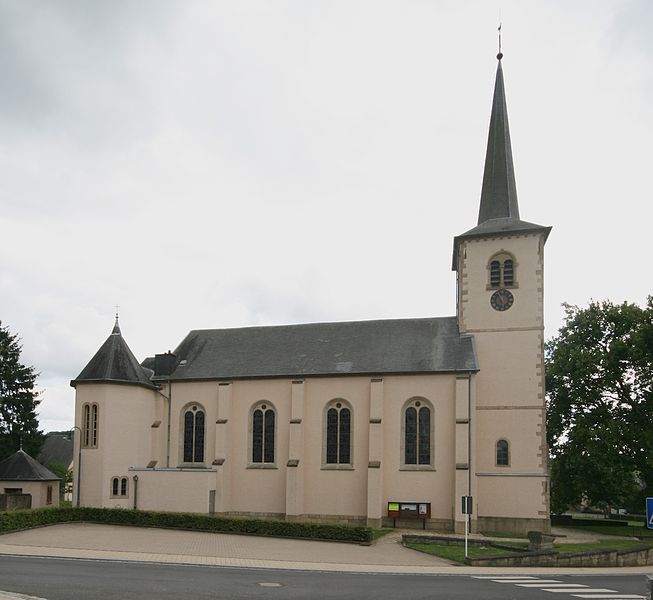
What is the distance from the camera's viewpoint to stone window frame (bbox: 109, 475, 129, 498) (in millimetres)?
36094

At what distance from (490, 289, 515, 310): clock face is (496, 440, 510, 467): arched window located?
24.2 ft

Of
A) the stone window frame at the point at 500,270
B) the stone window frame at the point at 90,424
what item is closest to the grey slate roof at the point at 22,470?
the stone window frame at the point at 90,424

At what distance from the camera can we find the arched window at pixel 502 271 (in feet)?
117

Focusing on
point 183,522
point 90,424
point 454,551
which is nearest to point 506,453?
point 454,551

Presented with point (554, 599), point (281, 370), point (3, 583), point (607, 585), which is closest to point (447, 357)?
point (281, 370)

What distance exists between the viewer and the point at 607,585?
1902cm

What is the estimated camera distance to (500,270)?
1412 inches

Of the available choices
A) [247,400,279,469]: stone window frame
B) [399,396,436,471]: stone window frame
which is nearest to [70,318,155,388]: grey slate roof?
[247,400,279,469]: stone window frame

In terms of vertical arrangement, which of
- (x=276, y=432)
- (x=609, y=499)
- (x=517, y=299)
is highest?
(x=517, y=299)

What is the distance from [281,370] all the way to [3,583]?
2270cm

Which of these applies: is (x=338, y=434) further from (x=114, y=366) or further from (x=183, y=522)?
(x=114, y=366)

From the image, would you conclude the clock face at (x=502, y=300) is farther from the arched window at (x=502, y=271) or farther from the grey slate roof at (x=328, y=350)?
the grey slate roof at (x=328, y=350)

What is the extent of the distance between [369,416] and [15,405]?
92.0 ft

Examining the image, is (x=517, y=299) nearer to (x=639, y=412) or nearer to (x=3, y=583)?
(x=639, y=412)
